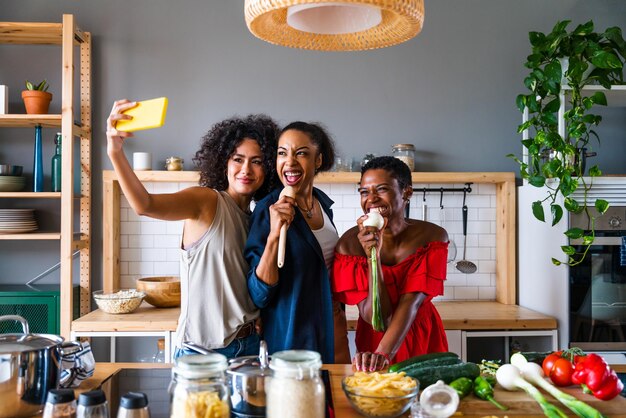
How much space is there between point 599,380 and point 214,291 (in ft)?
4.21

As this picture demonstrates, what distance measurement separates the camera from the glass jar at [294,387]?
1.34 m

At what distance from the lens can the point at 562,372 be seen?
181 cm

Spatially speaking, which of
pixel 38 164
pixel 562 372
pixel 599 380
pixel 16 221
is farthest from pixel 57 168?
pixel 599 380

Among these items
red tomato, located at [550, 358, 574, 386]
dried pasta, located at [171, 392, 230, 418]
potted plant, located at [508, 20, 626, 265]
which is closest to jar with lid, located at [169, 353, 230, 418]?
dried pasta, located at [171, 392, 230, 418]

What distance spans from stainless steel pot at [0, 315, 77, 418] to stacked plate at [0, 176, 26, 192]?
2.59 m

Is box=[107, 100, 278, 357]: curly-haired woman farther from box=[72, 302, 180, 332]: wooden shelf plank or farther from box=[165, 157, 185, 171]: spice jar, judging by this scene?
box=[165, 157, 185, 171]: spice jar

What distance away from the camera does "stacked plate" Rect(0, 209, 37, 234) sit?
379 centimetres

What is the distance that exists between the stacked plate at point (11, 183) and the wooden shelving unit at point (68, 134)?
66 mm

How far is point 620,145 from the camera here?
431 centimetres

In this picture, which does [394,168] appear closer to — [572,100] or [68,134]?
[572,100]

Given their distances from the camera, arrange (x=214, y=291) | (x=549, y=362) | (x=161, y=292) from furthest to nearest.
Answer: (x=161, y=292) < (x=214, y=291) < (x=549, y=362)

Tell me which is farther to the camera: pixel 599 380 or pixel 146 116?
pixel 599 380

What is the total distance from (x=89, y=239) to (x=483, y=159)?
2797 millimetres

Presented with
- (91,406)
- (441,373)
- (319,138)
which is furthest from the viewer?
(319,138)
